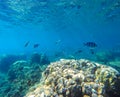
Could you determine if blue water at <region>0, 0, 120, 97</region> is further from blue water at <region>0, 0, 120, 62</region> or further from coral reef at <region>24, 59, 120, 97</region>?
coral reef at <region>24, 59, 120, 97</region>

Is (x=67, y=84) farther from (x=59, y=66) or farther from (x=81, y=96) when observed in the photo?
(x=59, y=66)

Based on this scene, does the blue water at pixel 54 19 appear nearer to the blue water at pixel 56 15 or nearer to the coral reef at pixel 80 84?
the blue water at pixel 56 15

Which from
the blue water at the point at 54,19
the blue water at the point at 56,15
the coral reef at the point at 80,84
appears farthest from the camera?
the blue water at the point at 56,15

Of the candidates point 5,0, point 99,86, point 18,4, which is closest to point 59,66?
point 99,86

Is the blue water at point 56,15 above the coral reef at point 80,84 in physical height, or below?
above

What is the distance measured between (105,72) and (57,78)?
153 centimetres

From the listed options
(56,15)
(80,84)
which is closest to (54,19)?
(56,15)

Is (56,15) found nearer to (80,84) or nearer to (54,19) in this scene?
(54,19)

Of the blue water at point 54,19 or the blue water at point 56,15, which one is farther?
the blue water at point 56,15

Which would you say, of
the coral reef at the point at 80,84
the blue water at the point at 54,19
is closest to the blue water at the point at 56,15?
the blue water at the point at 54,19

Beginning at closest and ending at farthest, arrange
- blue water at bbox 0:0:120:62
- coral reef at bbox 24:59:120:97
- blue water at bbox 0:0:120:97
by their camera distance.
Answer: coral reef at bbox 24:59:120:97 → blue water at bbox 0:0:120:97 → blue water at bbox 0:0:120:62

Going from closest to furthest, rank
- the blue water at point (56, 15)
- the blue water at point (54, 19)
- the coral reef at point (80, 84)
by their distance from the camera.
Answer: the coral reef at point (80, 84) < the blue water at point (54, 19) < the blue water at point (56, 15)

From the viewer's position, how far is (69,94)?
502cm

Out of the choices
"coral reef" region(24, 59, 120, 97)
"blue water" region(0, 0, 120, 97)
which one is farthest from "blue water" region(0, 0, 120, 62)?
"coral reef" region(24, 59, 120, 97)
